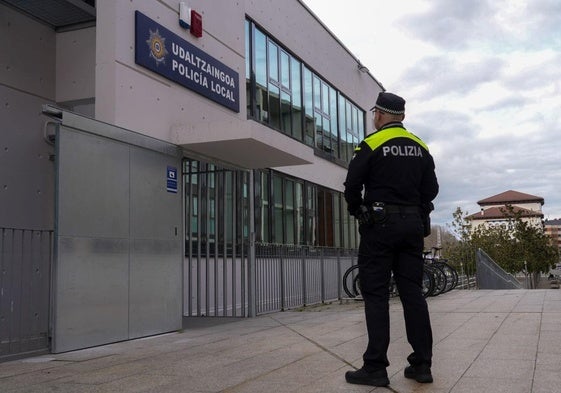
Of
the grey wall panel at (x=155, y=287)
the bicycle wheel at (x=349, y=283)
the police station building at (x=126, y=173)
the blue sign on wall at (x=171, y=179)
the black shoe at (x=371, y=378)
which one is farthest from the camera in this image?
the bicycle wheel at (x=349, y=283)

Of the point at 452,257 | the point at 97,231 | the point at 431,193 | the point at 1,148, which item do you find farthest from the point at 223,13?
the point at 452,257

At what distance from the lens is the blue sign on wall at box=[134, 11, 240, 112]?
26.6 ft

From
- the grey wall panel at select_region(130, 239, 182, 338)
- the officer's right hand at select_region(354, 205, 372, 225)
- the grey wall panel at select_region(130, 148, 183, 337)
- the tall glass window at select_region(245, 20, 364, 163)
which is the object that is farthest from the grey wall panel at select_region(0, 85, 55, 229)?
the tall glass window at select_region(245, 20, 364, 163)

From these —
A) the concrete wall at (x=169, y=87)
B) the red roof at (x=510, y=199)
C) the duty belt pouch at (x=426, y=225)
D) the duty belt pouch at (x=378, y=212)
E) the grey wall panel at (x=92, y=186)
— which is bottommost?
the duty belt pouch at (x=426, y=225)

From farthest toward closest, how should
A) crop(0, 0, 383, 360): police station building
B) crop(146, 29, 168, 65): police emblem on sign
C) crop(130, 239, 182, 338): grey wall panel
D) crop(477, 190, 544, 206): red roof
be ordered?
crop(477, 190, 544, 206): red roof → crop(146, 29, 168, 65): police emblem on sign → crop(130, 239, 182, 338): grey wall panel → crop(0, 0, 383, 360): police station building

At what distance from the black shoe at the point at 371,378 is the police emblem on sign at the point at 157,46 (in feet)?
18.7

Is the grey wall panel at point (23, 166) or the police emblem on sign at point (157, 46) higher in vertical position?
the police emblem on sign at point (157, 46)

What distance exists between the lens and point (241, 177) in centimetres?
1018

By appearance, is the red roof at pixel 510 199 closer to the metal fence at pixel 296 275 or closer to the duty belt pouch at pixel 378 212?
the metal fence at pixel 296 275

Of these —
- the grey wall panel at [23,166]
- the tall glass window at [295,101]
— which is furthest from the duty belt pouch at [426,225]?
the tall glass window at [295,101]

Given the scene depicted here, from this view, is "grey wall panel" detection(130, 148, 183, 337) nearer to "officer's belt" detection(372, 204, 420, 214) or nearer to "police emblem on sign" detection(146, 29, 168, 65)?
"police emblem on sign" detection(146, 29, 168, 65)

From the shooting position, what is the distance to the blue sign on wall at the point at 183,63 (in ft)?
26.6

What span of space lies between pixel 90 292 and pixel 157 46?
3733 millimetres

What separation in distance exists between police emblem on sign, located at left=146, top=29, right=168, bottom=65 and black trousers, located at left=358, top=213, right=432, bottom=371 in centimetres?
521
